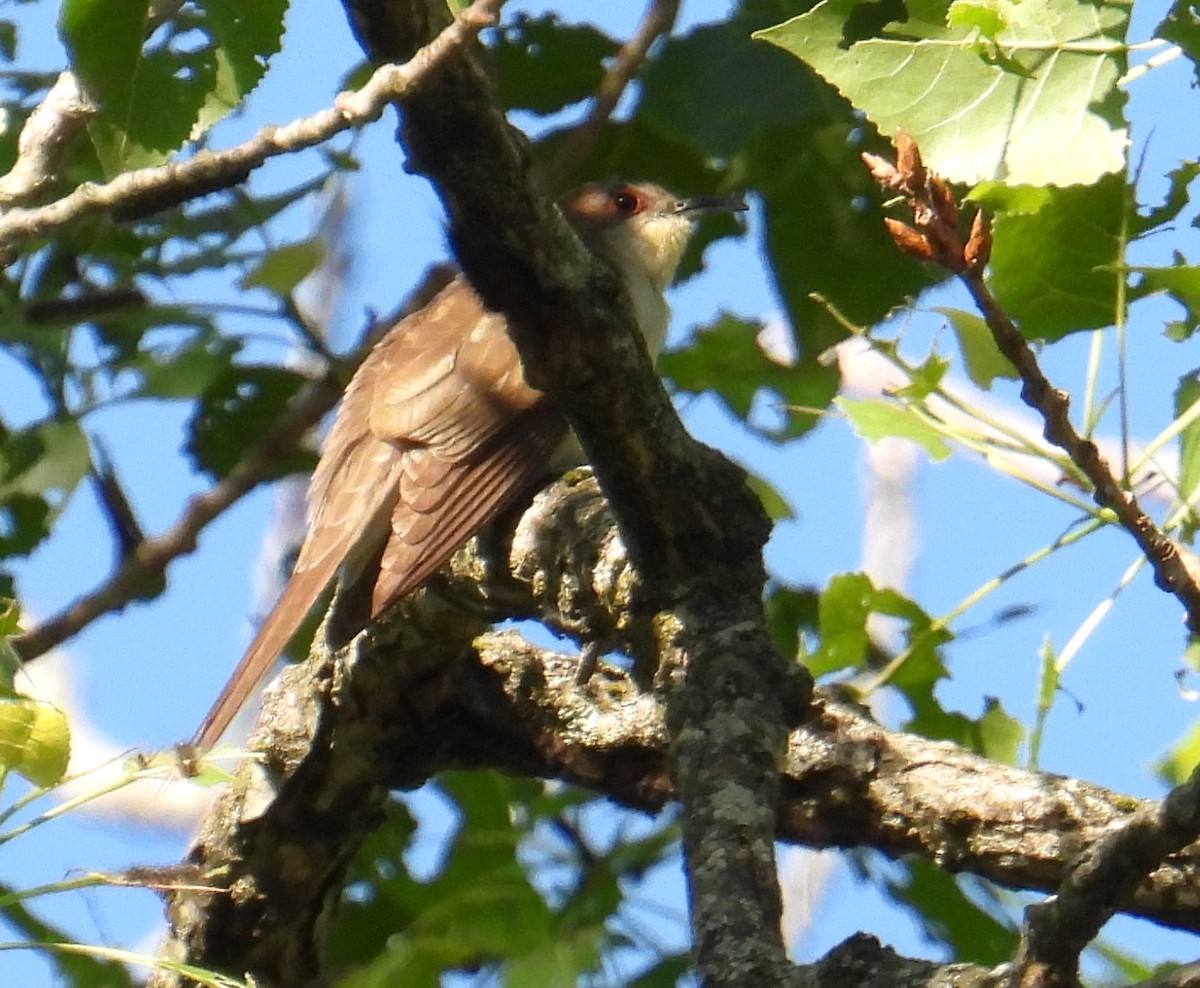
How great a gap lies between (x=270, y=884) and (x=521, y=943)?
27.7 inches

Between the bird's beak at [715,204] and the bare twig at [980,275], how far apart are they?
87.0 inches

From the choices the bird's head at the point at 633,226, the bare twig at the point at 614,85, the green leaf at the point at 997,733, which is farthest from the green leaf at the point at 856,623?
the bird's head at the point at 633,226

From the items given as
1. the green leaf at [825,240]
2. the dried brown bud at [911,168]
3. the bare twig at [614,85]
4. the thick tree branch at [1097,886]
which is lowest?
the thick tree branch at [1097,886]

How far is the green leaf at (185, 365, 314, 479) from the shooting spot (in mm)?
3939

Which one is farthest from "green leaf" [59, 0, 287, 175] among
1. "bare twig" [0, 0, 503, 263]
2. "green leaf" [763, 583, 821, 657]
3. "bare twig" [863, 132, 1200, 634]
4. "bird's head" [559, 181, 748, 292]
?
"bird's head" [559, 181, 748, 292]

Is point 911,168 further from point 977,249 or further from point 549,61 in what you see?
point 549,61

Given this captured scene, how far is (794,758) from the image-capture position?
9.12ft

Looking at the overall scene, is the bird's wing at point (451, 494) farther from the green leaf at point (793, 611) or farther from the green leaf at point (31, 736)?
the green leaf at point (31, 736)

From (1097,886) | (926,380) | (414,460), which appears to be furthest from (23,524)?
(1097,886)

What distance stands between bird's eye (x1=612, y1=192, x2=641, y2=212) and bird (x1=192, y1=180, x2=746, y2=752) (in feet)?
1.62

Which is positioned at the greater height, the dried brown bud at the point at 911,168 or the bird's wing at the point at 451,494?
the bird's wing at the point at 451,494

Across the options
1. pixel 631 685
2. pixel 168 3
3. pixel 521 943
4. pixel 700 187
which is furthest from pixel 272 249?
pixel 521 943

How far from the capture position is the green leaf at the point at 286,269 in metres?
3.65

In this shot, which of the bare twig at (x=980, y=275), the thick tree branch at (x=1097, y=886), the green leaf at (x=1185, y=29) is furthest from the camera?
the green leaf at (x=1185, y=29)
